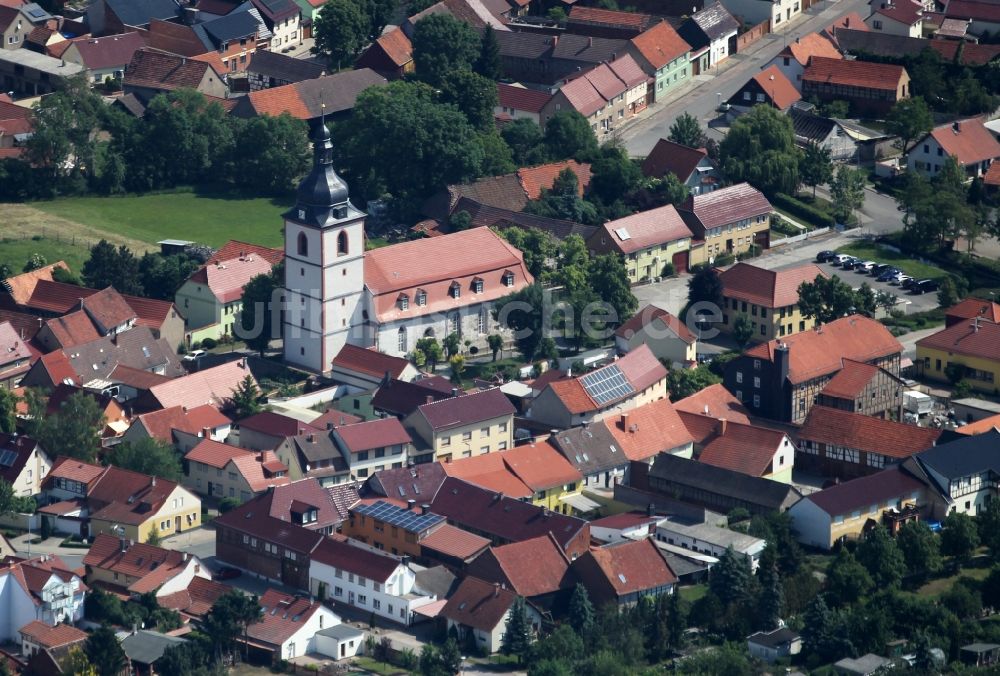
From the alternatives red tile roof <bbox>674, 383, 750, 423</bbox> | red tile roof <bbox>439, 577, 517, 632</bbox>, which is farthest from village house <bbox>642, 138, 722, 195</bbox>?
red tile roof <bbox>439, 577, 517, 632</bbox>

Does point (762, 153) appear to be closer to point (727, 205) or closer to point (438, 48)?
point (727, 205)

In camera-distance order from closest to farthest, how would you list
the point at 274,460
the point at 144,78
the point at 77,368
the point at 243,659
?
1. the point at 243,659
2. the point at 274,460
3. the point at 77,368
4. the point at 144,78

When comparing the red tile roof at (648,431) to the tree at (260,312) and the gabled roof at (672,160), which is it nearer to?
the tree at (260,312)

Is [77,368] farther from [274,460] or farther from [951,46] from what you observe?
[951,46]

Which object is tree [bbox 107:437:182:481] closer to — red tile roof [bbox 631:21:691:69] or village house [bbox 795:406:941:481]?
village house [bbox 795:406:941:481]

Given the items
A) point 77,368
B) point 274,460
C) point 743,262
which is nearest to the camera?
point 274,460

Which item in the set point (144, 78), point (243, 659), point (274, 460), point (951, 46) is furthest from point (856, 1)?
point (243, 659)
